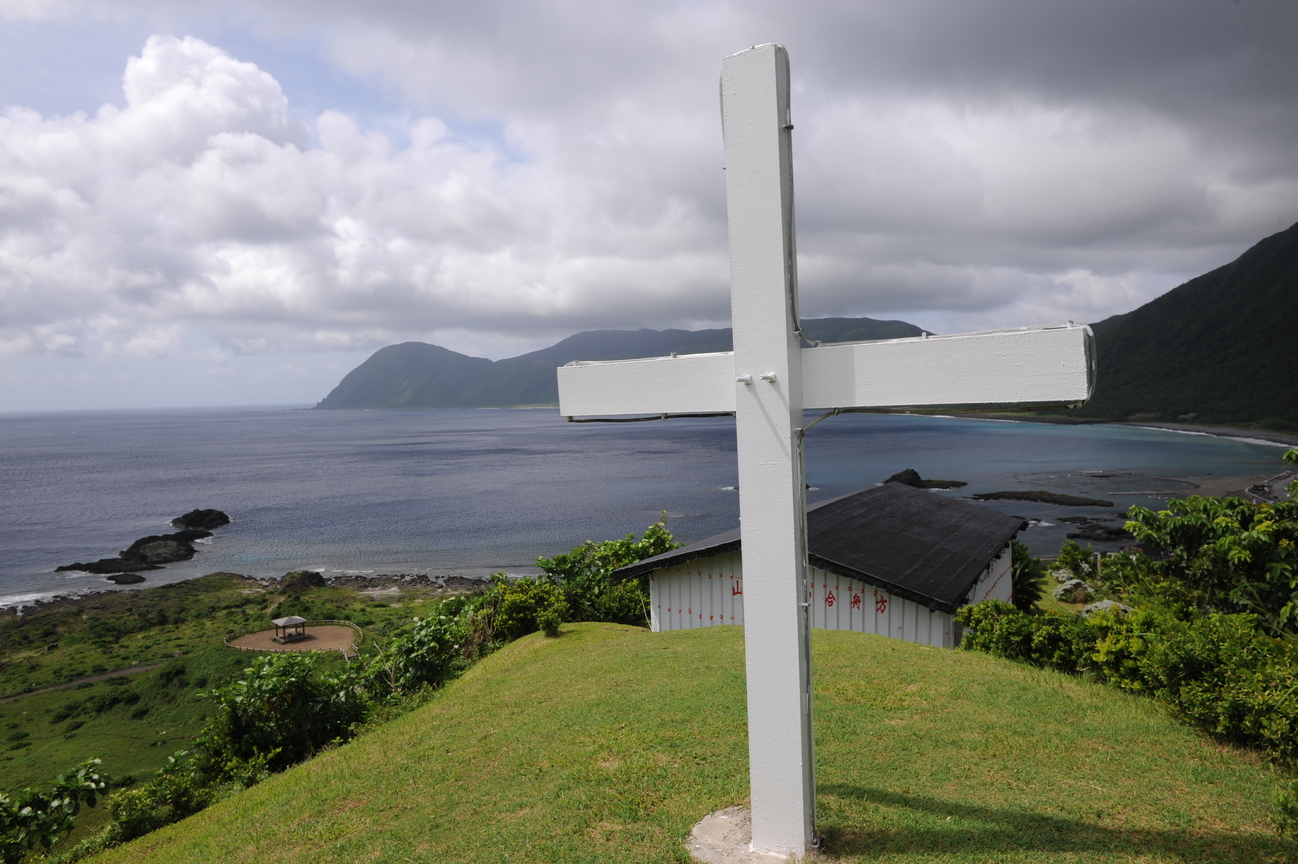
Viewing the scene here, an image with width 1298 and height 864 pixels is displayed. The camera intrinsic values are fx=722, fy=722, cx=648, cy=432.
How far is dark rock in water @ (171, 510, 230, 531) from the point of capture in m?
56.6

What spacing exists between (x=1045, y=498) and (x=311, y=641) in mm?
48708

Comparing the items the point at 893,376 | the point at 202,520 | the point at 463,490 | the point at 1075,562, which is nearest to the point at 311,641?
the point at 1075,562

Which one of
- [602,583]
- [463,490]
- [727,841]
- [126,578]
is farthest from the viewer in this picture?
[463,490]

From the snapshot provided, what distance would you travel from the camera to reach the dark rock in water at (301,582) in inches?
1459

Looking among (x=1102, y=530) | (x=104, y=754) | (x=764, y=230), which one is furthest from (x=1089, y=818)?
(x=1102, y=530)

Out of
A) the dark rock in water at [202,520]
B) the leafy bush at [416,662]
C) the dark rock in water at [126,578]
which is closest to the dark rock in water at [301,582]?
the dark rock in water at [126,578]

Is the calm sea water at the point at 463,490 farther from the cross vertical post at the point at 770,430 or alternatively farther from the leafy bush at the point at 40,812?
the cross vertical post at the point at 770,430

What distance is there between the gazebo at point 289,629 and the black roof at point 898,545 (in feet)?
66.6

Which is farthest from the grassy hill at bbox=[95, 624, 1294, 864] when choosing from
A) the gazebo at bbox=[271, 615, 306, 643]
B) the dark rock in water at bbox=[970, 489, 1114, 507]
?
the dark rock in water at bbox=[970, 489, 1114, 507]

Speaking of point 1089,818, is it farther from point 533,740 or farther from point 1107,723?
point 533,740

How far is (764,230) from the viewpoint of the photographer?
3.71 metres

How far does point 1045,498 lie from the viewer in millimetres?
52500

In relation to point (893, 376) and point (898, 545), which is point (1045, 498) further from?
point (893, 376)

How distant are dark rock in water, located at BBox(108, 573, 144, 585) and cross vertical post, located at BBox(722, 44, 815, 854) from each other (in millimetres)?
48821
